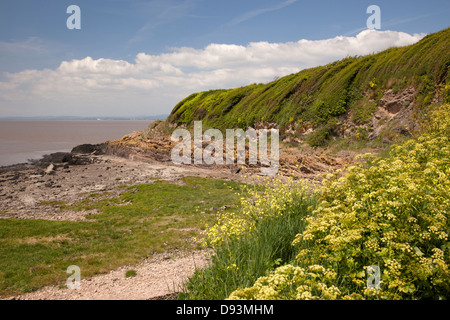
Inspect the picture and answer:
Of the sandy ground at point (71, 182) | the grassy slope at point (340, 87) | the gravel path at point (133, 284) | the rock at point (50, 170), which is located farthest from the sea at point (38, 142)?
the gravel path at point (133, 284)

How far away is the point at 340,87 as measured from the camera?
1143 inches

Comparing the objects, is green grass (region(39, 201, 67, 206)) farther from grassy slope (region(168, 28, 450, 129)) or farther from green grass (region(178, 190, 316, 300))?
grassy slope (region(168, 28, 450, 129))

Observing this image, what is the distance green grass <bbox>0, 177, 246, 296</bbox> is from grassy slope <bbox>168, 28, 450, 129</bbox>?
1655 centimetres

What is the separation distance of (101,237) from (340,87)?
85.6 ft

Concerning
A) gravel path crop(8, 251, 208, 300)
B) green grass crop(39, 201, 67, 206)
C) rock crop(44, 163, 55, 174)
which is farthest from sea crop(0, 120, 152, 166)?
gravel path crop(8, 251, 208, 300)

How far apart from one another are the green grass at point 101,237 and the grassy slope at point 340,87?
16.6m

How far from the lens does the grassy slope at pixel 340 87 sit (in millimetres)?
22344

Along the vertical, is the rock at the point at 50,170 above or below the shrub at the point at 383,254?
below

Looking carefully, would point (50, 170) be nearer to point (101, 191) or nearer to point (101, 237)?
point (101, 191)

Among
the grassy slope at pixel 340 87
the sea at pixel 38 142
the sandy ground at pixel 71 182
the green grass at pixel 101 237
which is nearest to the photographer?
the green grass at pixel 101 237

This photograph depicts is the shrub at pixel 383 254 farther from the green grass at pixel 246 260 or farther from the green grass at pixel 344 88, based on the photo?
the green grass at pixel 344 88

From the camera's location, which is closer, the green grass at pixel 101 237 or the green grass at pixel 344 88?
the green grass at pixel 101 237
